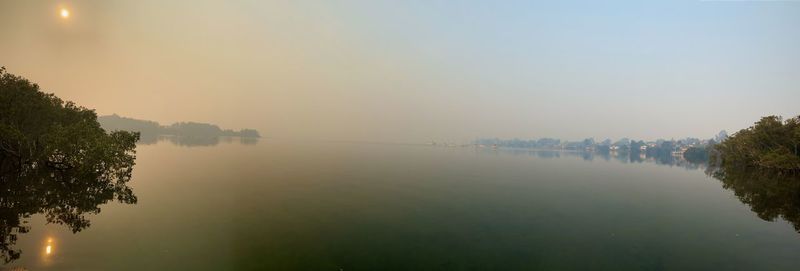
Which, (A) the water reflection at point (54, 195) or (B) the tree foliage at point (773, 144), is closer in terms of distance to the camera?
(A) the water reflection at point (54, 195)

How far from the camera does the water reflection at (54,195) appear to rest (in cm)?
1638

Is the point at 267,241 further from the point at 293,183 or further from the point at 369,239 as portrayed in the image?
the point at 293,183

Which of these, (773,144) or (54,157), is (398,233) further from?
(773,144)

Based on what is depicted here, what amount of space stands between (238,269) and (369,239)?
258 inches

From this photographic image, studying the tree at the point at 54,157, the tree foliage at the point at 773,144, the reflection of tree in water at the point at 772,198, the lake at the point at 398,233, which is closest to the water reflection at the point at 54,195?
the tree at the point at 54,157

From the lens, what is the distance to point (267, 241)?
15.9 meters

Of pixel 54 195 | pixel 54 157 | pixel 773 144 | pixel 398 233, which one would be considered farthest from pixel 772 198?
pixel 54 157

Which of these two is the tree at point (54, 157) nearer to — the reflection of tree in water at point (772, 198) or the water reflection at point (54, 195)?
the water reflection at point (54, 195)

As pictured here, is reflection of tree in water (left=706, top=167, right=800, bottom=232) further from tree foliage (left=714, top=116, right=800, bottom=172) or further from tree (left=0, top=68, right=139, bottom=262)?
tree (left=0, top=68, right=139, bottom=262)

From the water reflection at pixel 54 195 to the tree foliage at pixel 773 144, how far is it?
92219 millimetres

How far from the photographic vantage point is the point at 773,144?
6450 centimetres

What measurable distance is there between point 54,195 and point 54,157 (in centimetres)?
1173

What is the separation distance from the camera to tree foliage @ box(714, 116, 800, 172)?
56.4 meters

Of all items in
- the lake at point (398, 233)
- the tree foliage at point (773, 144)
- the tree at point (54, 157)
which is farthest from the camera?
the tree foliage at point (773, 144)
